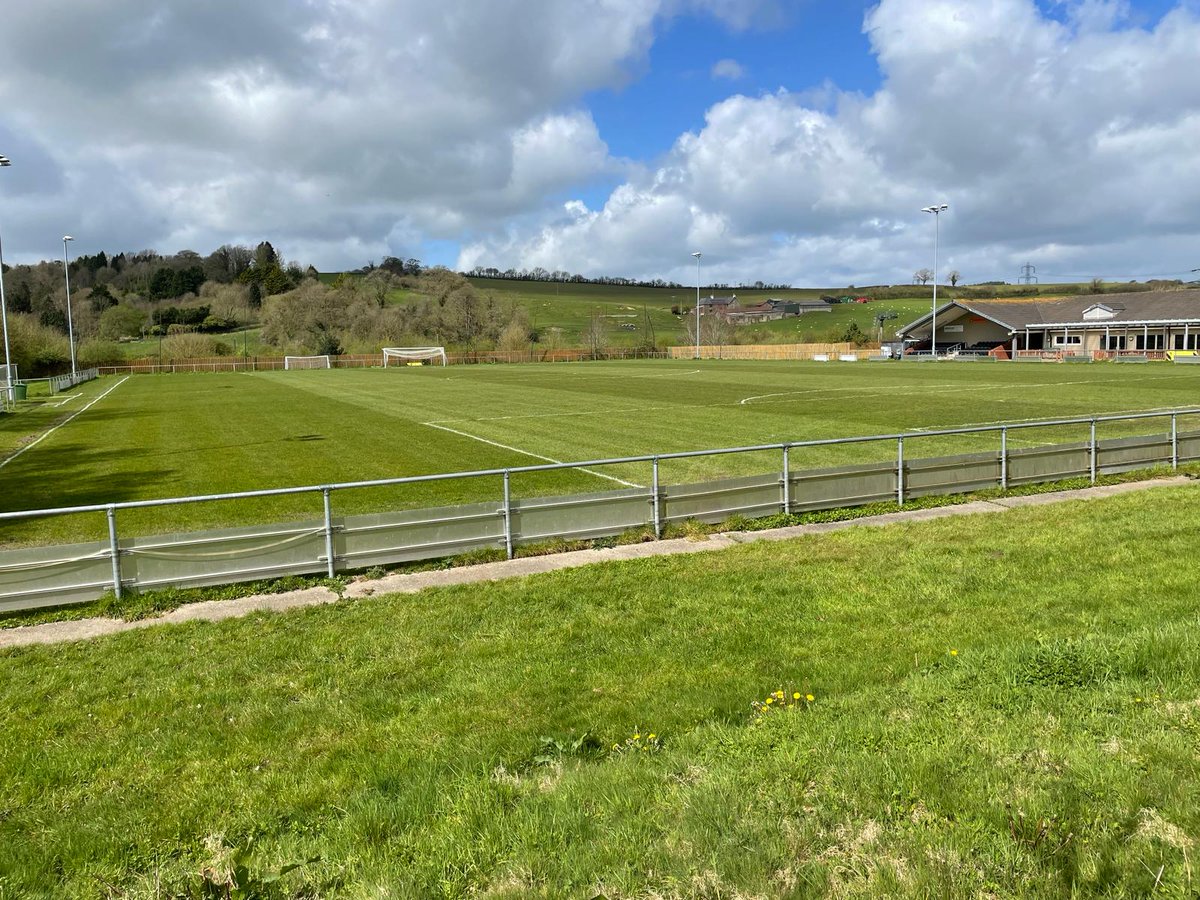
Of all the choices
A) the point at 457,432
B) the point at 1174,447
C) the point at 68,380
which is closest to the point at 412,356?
the point at 68,380

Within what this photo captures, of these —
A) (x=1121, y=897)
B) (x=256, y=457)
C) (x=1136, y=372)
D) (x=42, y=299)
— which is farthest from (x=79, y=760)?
(x=42, y=299)

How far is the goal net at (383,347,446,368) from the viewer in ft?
351

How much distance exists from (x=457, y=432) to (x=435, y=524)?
55.3 ft

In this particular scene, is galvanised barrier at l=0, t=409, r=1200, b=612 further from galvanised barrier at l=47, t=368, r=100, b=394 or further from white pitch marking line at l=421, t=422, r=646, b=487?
galvanised barrier at l=47, t=368, r=100, b=394

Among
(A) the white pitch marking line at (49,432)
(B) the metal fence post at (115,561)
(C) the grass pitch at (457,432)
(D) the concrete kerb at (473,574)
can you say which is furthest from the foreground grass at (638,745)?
(A) the white pitch marking line at (49,432)

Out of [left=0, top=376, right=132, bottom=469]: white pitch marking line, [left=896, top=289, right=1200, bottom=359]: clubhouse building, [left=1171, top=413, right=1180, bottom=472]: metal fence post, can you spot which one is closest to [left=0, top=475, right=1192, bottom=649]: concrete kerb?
[left=1171, top=413, right=1180, bottom=472]: metal fence post

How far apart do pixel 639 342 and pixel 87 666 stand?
11839cm

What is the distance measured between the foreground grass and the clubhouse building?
7237cm

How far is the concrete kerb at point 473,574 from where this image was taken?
318 inches

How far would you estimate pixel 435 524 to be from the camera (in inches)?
405

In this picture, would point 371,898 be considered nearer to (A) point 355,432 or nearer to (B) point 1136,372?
(A) point 355,432

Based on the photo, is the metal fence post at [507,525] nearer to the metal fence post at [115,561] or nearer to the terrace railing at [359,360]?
the metal fence post at [115,561]

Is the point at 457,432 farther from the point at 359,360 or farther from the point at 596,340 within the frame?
the point at 596,340

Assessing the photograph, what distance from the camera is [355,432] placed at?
27.5 m
